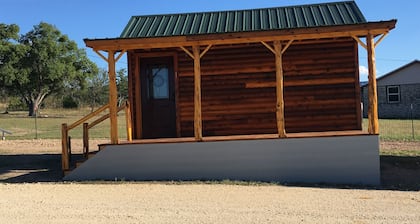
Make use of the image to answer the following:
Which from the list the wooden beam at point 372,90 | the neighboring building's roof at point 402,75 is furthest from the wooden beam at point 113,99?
the neighboring building's roof at point 402,75

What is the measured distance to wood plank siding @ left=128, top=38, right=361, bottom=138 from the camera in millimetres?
11164

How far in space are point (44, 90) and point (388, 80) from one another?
36353mm

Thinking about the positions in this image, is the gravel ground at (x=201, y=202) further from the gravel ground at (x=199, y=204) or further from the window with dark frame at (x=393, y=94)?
the window with dark frame at (x=393, y=94)

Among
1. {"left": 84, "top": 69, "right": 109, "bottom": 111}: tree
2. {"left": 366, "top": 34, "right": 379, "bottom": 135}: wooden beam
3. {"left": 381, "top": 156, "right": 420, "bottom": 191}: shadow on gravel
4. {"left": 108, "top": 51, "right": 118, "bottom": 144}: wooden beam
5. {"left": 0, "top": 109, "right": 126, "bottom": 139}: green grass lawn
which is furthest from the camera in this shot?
{"left": 84, "top": 69, "right": 109, "bottom": 111}: tree

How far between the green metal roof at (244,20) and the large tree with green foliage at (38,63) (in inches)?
1514

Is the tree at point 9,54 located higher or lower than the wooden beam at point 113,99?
higher

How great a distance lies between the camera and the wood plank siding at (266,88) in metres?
11.2

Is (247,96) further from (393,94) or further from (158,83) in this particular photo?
(393,94)

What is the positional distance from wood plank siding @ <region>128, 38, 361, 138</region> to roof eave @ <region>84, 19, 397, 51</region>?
4.36 ft

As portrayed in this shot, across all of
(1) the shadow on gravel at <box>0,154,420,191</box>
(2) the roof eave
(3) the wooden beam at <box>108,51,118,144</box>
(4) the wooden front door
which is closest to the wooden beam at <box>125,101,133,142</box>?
(3) the wooden beam at <box>108,51,118,144</box>

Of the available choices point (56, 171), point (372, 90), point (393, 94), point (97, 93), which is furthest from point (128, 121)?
point (97, 93)

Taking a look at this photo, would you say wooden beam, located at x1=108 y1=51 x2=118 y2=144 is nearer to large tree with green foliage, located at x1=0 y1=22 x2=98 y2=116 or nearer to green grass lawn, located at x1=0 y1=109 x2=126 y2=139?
green grass lawn, located at x1=0 y1=109 x2=126 y2=139

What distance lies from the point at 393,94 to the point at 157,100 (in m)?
27.8

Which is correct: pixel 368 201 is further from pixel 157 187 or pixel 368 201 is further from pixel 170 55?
pixel 170 55
